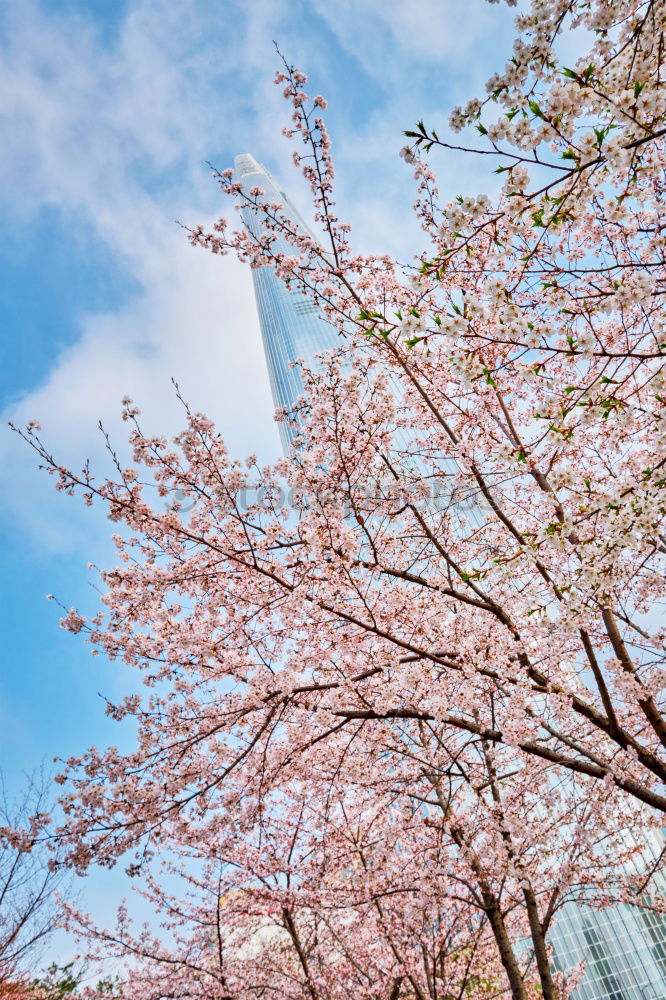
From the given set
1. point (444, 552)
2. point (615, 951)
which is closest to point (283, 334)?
point (615, 951)

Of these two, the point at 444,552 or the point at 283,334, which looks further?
the point at 283,334

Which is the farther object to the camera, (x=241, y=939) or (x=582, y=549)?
(x=241, y=939)

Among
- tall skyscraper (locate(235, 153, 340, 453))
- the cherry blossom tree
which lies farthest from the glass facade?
tall skyscraper (locate(235, 153, 340, 453))

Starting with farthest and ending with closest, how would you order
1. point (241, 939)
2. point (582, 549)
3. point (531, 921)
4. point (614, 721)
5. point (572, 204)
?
point (241, 939) < point (531, 921) < point (614, 721) < point (582, 549) < point (572, 204)

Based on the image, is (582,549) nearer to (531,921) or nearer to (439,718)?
(439,718)

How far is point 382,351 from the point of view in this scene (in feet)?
17.0

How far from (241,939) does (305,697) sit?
8.39 metres

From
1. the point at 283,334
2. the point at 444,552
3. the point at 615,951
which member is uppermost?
the point at 283,334

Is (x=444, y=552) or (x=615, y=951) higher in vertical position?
(x=444, y=552)

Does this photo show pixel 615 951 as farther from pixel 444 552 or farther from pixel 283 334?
pixel 283 334

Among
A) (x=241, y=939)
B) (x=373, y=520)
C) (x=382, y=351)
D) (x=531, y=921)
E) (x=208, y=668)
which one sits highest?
(x=382, y=351)

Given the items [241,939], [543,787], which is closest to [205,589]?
[543,787]

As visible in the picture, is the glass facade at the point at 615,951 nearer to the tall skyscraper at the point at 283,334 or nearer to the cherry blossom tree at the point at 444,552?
the cherry blossom tree at the point at 444,552

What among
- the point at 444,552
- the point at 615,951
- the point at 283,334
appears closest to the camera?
the point at 444,552
